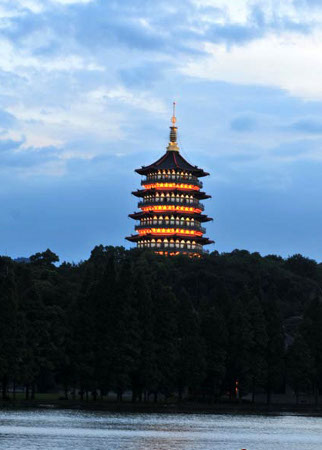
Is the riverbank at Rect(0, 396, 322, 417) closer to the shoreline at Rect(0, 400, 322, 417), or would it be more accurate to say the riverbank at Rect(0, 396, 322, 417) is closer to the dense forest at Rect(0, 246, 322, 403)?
the shoreline at Rect(0, 400, 322, 417)

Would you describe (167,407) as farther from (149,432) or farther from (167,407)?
(149,432)

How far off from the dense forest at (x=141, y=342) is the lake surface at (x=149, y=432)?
9101 millimetres

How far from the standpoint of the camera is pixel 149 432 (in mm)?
74875

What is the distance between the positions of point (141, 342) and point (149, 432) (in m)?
32.6

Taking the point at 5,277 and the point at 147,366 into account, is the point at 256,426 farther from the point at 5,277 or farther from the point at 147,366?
the point at 5,277

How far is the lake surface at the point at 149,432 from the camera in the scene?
6512 centimetres

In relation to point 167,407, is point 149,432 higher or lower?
lower

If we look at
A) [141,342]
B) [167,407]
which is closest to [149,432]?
[141,342]

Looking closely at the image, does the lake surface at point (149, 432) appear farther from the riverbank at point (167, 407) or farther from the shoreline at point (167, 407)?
the riverbank at point (167, 407)

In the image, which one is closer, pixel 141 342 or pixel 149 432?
pixel 149 432

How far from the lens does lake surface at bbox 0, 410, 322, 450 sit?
65125 mm

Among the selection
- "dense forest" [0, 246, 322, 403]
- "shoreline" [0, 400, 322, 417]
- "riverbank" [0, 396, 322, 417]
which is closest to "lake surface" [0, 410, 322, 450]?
"shoreline" [0, 400, 322, 417]

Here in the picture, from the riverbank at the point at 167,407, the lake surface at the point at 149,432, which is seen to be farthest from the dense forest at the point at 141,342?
the lake surface at the point at 149,432

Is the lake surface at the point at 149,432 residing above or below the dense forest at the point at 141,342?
below
